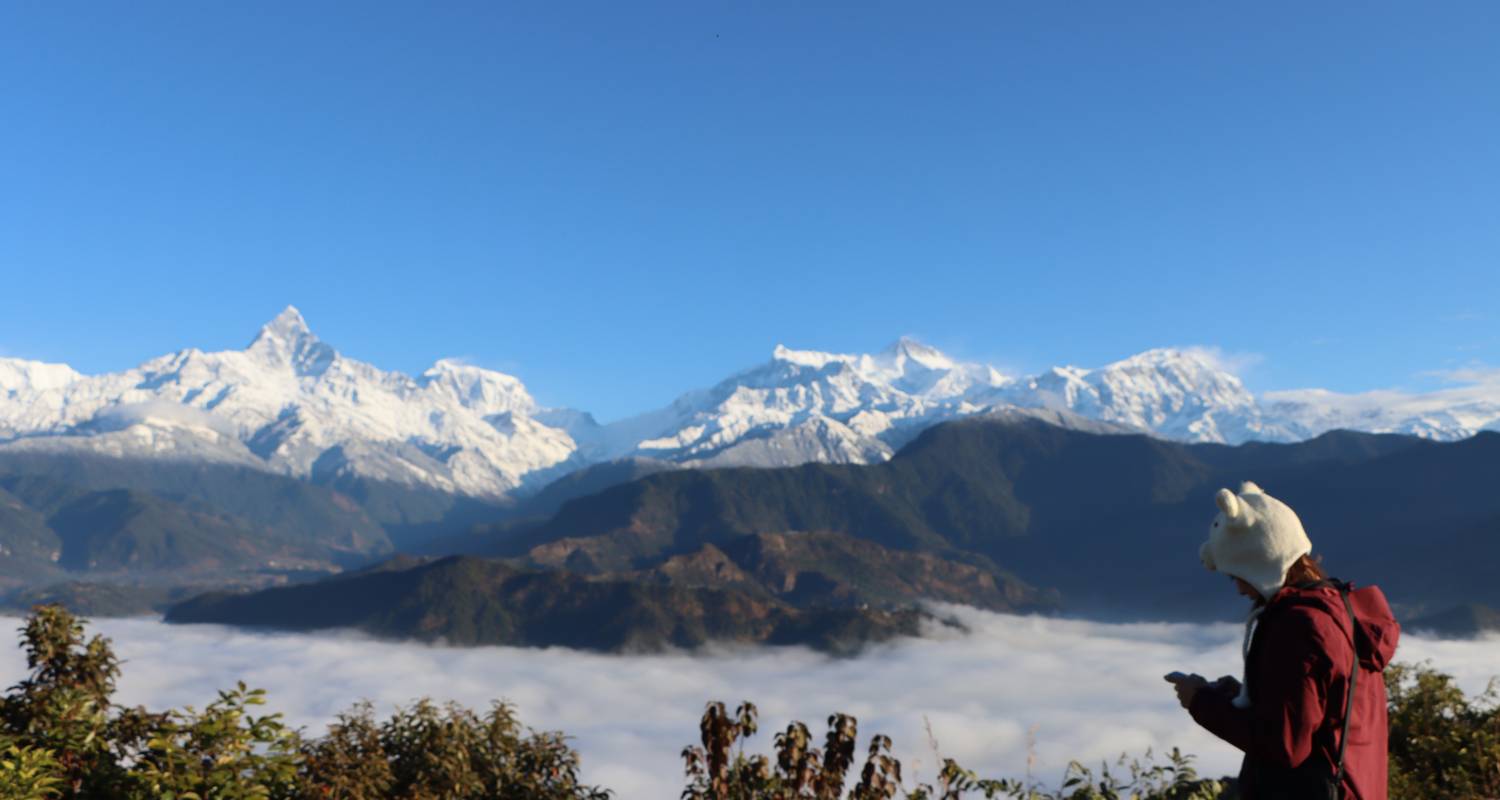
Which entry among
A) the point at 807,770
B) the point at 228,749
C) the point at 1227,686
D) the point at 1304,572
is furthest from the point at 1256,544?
the point at 228,749

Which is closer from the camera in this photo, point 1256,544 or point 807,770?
point 1256,544

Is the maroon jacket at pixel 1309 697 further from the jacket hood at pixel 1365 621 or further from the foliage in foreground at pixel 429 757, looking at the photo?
the foliage in foreground at pixel 429 757

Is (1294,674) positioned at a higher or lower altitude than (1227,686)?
higher

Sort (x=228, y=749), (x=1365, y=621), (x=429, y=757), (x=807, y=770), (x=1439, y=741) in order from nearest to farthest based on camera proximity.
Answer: (x=1365, y=621) → (x=228, y=749) → (x=807, y=770) → (x=1439, y=741) → (x=429, y=757)

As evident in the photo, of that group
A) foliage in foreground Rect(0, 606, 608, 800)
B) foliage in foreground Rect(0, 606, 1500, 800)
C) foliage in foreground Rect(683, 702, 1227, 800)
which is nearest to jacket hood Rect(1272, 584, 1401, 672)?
foliage in foreground Rect(0, 606, 1500, 800)

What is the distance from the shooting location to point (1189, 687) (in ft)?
22.6

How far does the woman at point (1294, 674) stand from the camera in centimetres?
632

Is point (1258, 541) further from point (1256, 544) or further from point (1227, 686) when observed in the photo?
point (1227, 686)

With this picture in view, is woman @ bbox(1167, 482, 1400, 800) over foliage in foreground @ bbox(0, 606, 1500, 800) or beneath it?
→ over

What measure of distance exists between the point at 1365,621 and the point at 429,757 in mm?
19116

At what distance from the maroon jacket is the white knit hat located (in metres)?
0.11

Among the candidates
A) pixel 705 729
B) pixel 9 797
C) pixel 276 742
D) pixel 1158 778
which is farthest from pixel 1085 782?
pixel 9 797

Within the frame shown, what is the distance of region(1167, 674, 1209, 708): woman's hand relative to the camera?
682cm

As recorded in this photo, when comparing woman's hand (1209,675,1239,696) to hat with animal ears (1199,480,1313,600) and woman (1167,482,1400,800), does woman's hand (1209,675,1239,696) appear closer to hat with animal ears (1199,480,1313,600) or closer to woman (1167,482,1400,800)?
woman (1167,482,1400,800)
